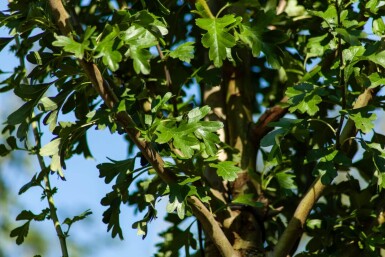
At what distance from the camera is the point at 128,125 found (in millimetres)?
1294

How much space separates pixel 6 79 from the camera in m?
1.73

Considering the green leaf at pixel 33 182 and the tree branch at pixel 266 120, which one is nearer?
the green leaf at pixel 33 182

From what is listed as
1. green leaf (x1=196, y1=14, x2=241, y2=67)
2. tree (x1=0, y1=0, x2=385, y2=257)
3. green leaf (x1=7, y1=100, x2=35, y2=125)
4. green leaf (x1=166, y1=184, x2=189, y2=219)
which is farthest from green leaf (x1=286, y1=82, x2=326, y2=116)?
green leaf (x1=7, y1=100, x2=35, y2=125)

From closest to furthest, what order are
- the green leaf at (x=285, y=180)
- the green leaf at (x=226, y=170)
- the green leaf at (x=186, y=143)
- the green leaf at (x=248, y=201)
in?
1. the green leaf at (x=186, y=143)
2. the green leaf at (x=226, y=170)
3. the green leaf at (x=248, y=201)
4. the green leaf at (x=285, y=180)

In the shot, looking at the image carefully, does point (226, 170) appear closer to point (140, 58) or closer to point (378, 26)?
point (140, 58)

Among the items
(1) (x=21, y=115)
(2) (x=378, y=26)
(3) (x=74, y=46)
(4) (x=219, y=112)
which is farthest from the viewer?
(4) (x=219, y=112)

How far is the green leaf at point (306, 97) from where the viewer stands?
54.7 inches

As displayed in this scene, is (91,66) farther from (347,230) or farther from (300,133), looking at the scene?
(347,230)

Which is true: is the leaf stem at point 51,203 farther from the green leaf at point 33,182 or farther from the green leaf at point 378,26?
the green leaf at point 378,26

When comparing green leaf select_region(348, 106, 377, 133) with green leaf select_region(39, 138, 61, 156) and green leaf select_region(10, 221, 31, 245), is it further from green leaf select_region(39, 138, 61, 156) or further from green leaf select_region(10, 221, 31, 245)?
green leaf select_region(10, 221, 31, 245)

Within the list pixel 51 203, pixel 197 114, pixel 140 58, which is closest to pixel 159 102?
pixel 197 114

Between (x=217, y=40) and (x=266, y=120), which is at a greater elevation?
(x=217, y=40)

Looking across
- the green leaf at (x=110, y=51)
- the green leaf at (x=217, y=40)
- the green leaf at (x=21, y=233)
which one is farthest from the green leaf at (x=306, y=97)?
the green leaf at (x=21, y=233)

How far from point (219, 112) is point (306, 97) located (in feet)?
1.50
